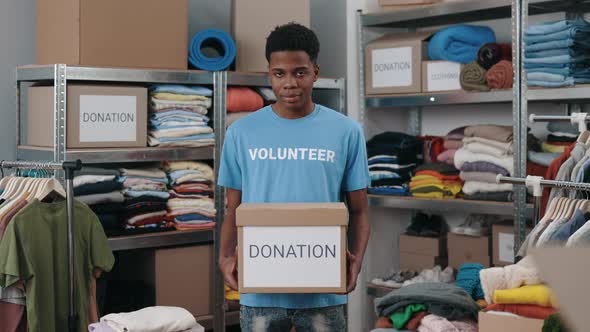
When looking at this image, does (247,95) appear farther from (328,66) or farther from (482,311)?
(482,311)

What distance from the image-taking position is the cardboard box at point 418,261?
169 inches

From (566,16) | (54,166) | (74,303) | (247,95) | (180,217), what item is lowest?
(74,303)

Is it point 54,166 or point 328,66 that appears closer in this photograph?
point 54,166

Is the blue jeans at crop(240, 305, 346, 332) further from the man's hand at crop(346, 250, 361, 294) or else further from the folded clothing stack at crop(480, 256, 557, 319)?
the folded clothing stack at crop(480, 256, 557, 319)

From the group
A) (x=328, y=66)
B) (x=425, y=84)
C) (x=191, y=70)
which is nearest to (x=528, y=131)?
(x=425, y=84)

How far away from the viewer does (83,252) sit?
10.4 ft

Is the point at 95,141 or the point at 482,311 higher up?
the point at 95,141

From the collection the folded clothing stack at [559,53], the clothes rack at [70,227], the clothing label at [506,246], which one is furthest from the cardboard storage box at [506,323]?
the clothing label at [506,246]

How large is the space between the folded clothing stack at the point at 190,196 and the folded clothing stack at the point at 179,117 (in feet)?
0.40

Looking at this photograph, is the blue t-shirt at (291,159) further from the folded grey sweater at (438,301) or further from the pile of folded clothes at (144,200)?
the pile of folded clothes at (144,200)

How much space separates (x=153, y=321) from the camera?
2.83 metres

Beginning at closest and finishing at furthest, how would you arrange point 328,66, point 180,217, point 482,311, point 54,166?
point 482,311 < point 54,166 < point 180,217 < point 328,66

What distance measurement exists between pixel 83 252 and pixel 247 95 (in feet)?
4.03

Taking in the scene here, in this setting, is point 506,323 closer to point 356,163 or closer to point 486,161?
point 356,163
